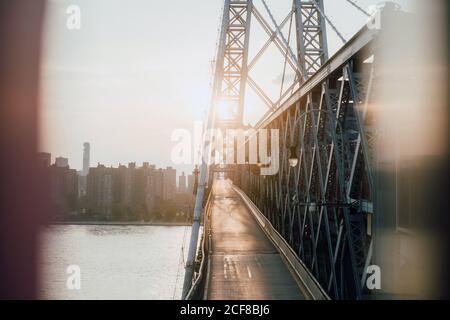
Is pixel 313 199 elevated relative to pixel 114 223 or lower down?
elevated

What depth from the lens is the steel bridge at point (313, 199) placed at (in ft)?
26.9

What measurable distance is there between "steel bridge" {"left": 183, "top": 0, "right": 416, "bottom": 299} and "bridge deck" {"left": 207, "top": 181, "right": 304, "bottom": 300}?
0.11ft

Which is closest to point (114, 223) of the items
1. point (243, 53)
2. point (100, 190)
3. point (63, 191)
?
point (100, 190)

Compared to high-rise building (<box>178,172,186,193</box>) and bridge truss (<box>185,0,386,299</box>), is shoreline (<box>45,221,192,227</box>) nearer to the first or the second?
high-rise building (<box>178,172,186,193</box>)

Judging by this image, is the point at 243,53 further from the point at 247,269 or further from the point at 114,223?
the point at 114,223

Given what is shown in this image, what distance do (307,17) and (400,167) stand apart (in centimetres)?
2602

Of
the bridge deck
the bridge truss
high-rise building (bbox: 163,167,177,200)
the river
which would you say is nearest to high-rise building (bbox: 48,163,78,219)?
the river

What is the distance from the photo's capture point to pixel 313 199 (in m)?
13.1

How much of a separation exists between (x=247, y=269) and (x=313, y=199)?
370 centimetres

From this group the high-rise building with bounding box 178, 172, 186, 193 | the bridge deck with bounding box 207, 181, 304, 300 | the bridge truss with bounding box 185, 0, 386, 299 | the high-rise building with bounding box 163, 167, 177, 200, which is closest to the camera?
the bridge truss with bounding box 185, 0, 386, 299

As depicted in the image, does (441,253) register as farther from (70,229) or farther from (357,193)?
(70,229)

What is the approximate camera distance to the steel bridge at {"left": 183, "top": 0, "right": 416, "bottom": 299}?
26.9 feet
